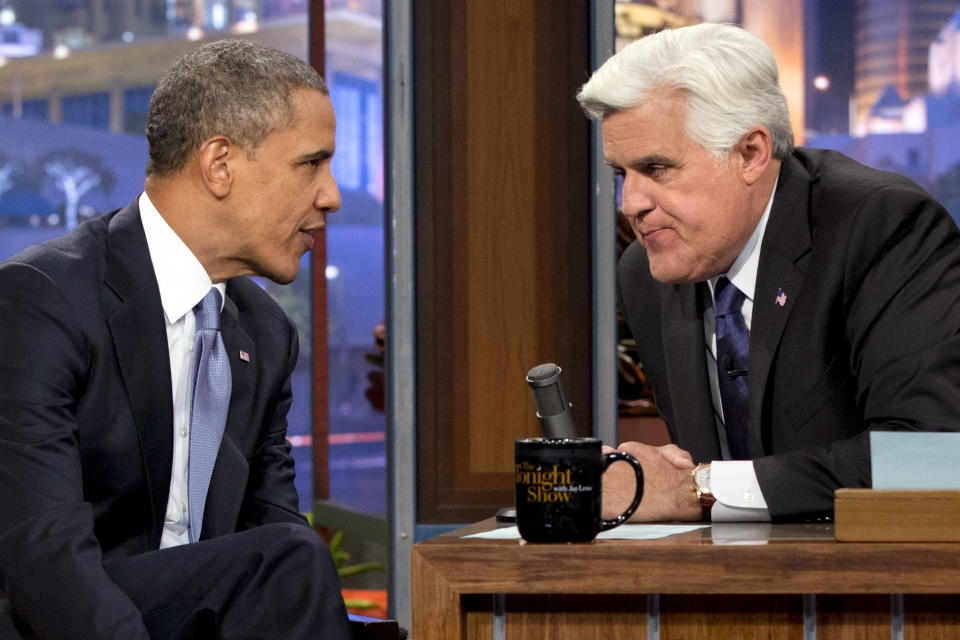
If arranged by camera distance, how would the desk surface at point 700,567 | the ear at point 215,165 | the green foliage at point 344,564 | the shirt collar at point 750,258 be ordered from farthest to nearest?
the green foliage at point 344,564 → the shirt collar at point 750,258 → the ear at point 215,165 → the desk surface at point 700,567

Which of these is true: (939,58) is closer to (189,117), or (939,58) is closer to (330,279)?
(330,279)

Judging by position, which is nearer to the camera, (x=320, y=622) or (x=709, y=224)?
(x=320, y=622)

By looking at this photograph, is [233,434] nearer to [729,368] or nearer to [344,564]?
[729,368]

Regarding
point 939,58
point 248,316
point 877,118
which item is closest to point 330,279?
point 877,118

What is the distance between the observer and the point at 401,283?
321cm

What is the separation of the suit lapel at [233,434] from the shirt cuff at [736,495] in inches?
22.6

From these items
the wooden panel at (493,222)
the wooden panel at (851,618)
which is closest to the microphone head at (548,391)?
the wooden panel at (851,618)

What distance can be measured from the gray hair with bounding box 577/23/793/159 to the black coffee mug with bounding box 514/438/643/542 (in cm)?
70

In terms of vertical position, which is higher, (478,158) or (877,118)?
(877,118)

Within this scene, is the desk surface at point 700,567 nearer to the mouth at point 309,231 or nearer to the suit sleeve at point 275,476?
the suit sleeve at point 275,476

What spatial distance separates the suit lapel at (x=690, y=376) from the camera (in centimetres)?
168

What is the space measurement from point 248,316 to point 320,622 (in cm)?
62

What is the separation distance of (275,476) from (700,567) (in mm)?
721

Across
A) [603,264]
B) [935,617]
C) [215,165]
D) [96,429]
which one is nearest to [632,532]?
[935,617]
